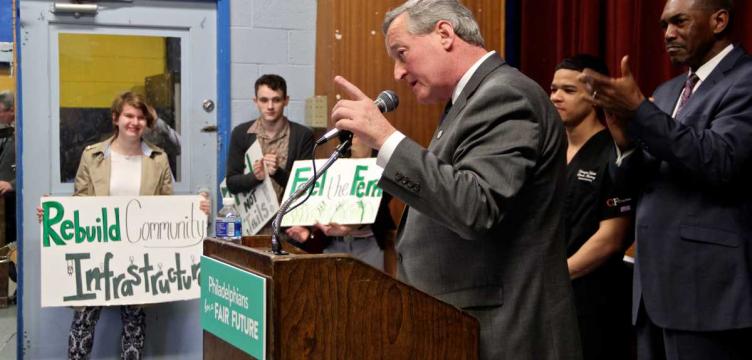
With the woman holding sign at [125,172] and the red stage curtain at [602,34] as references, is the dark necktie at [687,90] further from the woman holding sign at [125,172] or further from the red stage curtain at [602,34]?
the woman holding sign at [125,172]

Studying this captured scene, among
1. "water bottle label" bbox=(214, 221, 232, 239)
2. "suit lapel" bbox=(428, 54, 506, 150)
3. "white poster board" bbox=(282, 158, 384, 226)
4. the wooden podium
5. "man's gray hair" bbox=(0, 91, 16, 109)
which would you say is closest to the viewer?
the wooden podium

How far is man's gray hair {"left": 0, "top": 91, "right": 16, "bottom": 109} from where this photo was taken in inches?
171

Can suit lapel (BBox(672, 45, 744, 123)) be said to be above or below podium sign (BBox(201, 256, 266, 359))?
above

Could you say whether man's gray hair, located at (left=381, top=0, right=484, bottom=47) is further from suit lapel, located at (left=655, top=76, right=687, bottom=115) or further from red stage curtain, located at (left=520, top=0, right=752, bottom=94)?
red stage curtain, located at (left=520, top=0, right=752, bottom=94)

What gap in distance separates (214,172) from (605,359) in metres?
2.66

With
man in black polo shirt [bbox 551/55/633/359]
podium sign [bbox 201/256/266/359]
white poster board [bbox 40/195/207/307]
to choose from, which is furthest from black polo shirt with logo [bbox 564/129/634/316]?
white poster board [bbox 40/195/207/307]

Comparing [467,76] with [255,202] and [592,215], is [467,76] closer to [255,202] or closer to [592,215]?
[592,215]

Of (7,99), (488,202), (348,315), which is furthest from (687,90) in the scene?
(7,99)

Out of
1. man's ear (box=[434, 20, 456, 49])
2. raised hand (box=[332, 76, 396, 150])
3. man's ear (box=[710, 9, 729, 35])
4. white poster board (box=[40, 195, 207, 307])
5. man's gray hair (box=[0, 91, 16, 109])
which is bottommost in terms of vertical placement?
white poster board (box=[40, 195, 207, 307])

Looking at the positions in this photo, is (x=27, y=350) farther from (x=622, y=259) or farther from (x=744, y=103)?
(x=744, y=103)

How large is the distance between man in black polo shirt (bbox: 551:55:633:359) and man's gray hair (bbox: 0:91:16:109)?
117 inches

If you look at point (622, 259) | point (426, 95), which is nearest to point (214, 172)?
point (622, 259)

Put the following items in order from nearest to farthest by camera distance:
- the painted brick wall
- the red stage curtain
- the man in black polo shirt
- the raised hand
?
the raised hand
the man in black polo shirt
the red stage curtain
the painted brick wall

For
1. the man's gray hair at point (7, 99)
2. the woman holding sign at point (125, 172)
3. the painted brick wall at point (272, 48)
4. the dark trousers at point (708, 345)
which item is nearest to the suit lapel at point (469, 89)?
the dark trousers at point (708, 345)
